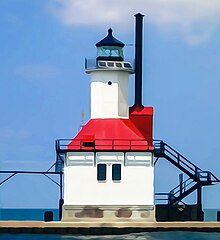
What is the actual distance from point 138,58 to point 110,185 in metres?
8.08

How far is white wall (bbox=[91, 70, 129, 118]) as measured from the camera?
5100 centimetres

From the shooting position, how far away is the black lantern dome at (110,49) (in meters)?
51.4

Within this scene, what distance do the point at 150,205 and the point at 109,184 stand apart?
7.86 ft

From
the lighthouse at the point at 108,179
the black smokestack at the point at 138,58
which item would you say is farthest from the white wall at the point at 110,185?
the black smokestack at the point at 138,58

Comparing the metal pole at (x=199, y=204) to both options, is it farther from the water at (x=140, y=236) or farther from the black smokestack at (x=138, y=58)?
the black smokestack at (x=138, y=58)

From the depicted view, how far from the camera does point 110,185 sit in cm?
4897

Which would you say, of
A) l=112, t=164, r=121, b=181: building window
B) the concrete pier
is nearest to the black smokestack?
l=112, t=164, r=121, b=181: building window

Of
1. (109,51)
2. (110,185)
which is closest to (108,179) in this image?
(110,185)

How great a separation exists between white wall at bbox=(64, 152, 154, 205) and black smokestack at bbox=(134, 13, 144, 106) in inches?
178

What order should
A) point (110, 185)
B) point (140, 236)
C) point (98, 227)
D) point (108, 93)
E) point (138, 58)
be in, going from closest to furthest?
1. point (140, 236)
2. point (98, 227)
3. point (110, 185)
4. point (108, 93)
5. point (138, 58)

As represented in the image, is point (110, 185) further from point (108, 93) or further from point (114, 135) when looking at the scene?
point (108, 93)

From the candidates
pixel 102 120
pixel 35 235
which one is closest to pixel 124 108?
pixel 102 120

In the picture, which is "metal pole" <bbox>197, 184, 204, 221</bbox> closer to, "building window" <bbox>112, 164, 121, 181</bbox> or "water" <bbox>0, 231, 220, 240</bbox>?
"water" <bbox>0, 231, 220, 240</bbox>

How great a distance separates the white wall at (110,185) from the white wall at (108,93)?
3017mm
